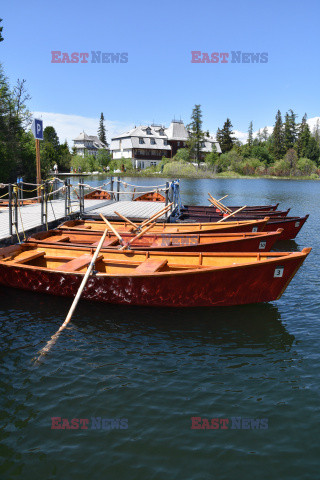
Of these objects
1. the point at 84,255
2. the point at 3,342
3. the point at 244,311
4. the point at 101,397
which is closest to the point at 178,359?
the point at 101,397

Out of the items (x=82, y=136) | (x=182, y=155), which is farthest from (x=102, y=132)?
(x=182, y=155)

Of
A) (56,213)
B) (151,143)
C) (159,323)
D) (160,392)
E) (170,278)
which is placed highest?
(151,143)

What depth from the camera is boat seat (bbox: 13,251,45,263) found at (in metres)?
10.4

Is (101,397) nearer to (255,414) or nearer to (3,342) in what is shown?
(255,414)

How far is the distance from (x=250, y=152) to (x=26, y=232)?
101 metres

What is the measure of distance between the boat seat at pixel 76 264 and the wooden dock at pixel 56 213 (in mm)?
2984

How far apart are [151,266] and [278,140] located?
110m

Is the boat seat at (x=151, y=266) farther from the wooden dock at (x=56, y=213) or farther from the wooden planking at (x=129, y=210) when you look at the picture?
the wooden planking at (x=129, y=210)

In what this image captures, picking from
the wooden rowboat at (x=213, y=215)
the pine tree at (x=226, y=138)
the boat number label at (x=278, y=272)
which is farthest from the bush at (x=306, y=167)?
the boat number label at (x=278, y=272)

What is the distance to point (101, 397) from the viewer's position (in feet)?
20.1

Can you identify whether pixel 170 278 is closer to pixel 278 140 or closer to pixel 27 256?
pixel 27 256

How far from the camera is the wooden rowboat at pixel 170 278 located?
879 centimetres

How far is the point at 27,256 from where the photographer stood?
10906mm

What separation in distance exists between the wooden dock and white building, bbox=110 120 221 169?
73908 mm
